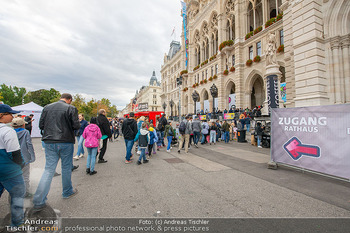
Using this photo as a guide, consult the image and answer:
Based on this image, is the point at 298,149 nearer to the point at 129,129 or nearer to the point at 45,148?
the point at 129,129

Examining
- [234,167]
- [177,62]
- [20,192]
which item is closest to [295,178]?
[234,167]

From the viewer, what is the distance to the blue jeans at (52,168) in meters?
2.61

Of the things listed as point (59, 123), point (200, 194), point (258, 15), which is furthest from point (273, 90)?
point (258, 15)

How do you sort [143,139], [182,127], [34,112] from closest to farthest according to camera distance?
1. [143,139]
2. [182,127]
3. [34,112]

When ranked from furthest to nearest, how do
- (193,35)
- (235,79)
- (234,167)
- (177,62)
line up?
1. (177,62)
2. (193,35)
3. (235,79)
4. (234,167)

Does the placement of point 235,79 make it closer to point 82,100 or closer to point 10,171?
point 10,171

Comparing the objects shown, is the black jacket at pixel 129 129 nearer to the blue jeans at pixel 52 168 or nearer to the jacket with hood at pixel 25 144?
the blue jeans at pixel 52 168

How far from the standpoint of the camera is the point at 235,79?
24.0m

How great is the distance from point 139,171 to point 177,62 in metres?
46.5

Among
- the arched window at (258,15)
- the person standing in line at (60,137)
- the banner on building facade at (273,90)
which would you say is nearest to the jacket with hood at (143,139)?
the person standing in line at (60,137)

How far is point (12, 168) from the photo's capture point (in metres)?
2.05

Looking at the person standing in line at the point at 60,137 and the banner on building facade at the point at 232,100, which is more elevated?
the banner on building facade at the point at 232,100

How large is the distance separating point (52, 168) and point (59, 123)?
33.3 inches

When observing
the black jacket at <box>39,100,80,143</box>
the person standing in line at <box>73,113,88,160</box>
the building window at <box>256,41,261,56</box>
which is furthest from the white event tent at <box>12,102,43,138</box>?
the building window at <box>256,41,261,56</box>
